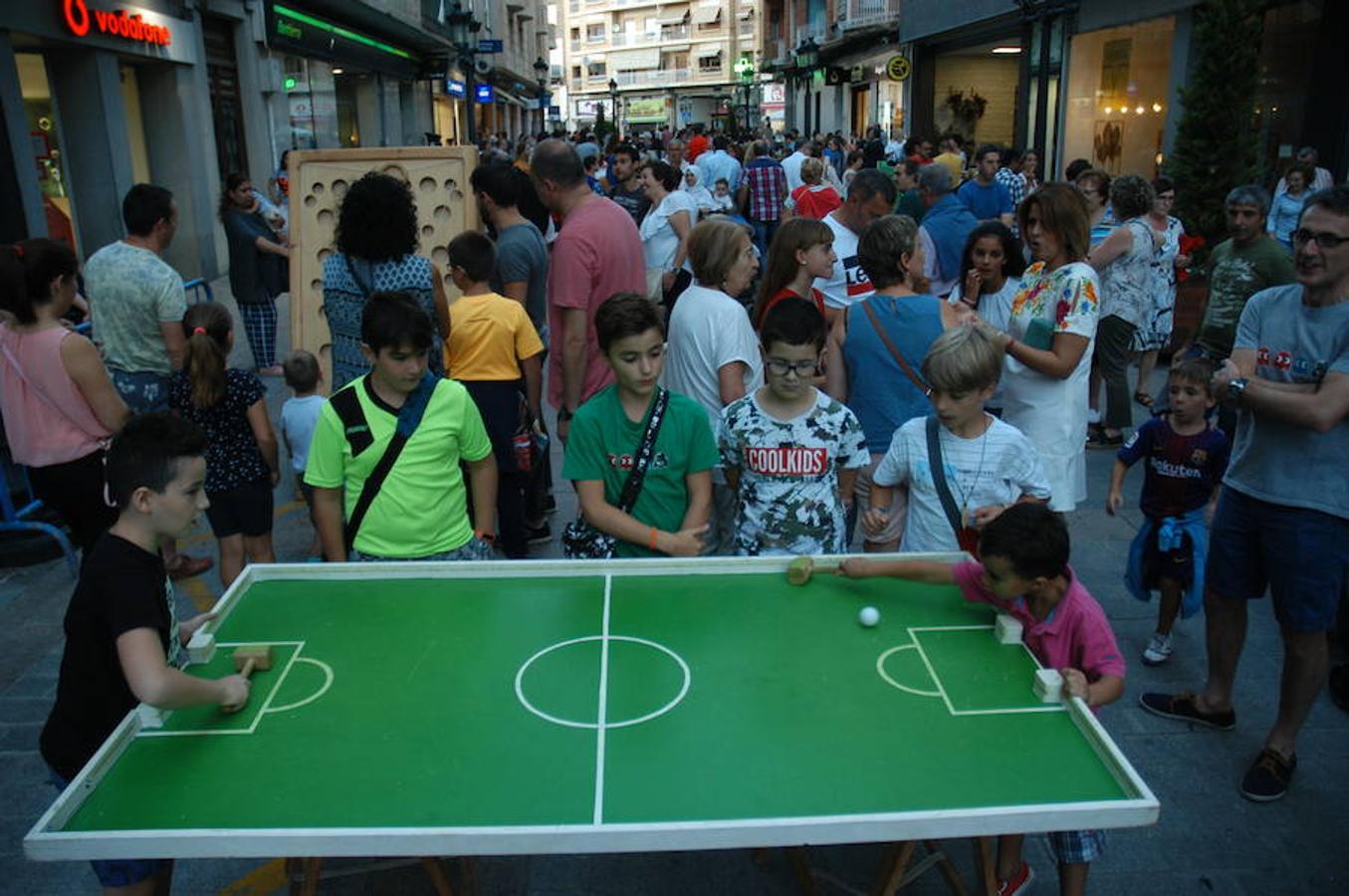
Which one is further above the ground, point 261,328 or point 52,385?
point 52,385

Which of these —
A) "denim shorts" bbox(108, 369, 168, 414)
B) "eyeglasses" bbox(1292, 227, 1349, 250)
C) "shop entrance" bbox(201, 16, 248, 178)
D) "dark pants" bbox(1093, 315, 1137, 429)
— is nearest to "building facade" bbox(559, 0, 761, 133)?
"shop entrance" bbox(201, 16, 248, 178)

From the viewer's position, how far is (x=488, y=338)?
5070 millimetres

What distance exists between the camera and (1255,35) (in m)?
10.4

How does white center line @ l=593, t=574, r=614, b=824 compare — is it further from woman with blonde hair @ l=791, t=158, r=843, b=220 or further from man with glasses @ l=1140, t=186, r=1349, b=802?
woman with blonde hair @ l=791, t=158, r=843, b=220

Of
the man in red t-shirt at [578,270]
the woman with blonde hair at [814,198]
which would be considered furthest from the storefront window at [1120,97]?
the man in red t-shirt at [578,270]

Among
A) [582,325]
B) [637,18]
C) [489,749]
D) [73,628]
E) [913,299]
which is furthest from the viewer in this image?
[637,18]

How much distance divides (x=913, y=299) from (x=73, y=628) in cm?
328

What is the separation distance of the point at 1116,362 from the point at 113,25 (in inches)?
478

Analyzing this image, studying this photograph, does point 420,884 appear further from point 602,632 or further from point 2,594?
point 2,594

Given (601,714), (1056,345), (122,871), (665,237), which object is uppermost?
(665,237)

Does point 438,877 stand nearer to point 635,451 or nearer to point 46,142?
point 635,451

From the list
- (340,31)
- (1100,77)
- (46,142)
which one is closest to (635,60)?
(340,31)

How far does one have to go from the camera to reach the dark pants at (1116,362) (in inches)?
303

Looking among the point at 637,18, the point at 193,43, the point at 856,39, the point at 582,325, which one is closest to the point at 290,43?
the point at 193,43
